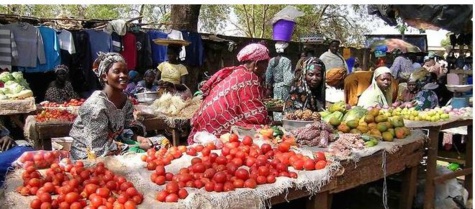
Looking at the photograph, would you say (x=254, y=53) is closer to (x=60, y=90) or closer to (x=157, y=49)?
(x=60, y=90)

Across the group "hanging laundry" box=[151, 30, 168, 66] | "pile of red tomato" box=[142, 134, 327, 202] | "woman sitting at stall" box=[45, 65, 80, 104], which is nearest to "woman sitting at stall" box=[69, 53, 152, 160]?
"pile of red tomato" box=[142, 134, 327, 202]

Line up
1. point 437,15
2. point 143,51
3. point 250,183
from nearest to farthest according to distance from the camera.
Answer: point 250,183 → point 437,15 → point 143,51

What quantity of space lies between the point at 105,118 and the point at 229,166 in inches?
39.5

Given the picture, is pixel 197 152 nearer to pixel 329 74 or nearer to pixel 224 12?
pixel 329 74

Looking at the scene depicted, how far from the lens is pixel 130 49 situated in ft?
28.8

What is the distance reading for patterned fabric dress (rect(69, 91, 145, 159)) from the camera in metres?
3.16

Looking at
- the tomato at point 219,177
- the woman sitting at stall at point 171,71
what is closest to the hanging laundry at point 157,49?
the woman sitting at stall at point 171,71

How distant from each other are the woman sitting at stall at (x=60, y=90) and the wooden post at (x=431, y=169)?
4831 mm

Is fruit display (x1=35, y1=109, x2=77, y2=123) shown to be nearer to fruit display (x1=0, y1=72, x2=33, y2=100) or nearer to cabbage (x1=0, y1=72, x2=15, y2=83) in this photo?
fruit display (x1=0, y1=72, x2=33, y2=100)

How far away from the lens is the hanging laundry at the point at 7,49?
7.25 metres

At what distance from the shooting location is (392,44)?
1614 cm

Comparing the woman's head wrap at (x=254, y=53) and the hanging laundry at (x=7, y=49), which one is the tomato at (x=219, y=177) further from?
the hanging laundry at (x=7, y=49)

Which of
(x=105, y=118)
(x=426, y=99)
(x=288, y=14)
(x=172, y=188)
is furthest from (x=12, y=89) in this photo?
(x=288, y=14)
